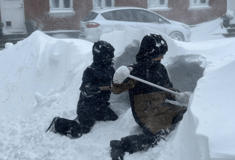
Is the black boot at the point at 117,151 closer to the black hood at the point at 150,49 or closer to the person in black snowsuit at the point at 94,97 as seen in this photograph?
the person in black snowsuit at the point at 94,97

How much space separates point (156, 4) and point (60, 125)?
13.4 metres

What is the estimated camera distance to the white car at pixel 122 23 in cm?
1030

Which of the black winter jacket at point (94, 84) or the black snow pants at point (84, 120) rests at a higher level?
the black winter jacket at point (94, 84)

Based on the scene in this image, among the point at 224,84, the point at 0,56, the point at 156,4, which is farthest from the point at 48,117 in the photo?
the point at 156,4

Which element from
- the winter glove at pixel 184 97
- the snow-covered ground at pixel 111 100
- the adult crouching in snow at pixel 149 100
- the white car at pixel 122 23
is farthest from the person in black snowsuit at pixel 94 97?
the white car at pixel 122 23

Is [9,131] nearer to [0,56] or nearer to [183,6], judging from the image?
[0,56]

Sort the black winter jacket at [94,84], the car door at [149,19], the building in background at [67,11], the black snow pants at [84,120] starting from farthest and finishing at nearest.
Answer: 1. the building in background at [67,11]
2. the car door at [149,19]
3. the black winter jacket at [94,84]
4. the black snow pants at [84,120]

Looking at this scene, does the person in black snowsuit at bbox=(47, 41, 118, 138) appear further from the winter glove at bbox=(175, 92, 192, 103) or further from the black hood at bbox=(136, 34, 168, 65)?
the winter glove at bbox=(175, 92, 192, 103)

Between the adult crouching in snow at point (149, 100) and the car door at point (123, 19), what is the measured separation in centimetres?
758

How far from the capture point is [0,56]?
6.51m

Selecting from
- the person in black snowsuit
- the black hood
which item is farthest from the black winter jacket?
the black hood

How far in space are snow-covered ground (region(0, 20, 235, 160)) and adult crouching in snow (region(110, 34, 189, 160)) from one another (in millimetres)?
112

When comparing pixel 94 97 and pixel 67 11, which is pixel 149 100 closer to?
pixel 94 97

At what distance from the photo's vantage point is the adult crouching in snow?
2.93m
